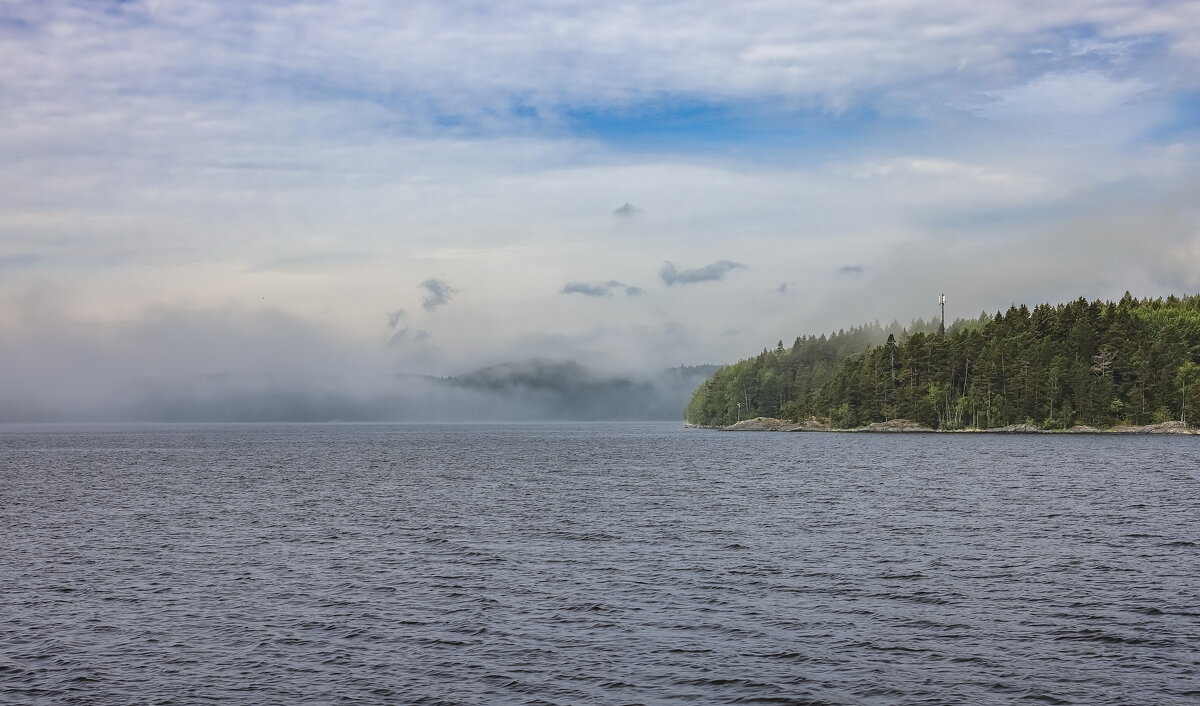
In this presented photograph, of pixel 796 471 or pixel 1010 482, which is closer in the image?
pixel 1010 482

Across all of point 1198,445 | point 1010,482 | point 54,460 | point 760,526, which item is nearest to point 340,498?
point 760,526

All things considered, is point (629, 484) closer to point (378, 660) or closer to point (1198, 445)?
point (378, 660)

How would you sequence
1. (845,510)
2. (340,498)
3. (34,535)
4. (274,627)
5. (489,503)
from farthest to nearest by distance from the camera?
1. (340,498)
2. (489,503)
3. (845,510)
4. (34,535)
5. (274,627)

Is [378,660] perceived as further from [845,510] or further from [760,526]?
[845,510]

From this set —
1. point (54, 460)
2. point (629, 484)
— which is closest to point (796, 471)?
point (629, 484)

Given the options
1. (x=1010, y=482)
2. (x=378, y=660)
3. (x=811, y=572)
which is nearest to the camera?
(x=378, y=660)

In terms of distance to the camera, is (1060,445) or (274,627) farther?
(1060,445)

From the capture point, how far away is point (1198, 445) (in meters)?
164

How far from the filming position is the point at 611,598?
4000cm

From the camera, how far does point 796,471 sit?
11744 cm

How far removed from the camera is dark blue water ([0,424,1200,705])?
2875 centimetres

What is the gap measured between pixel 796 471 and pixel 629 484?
91.2 feet

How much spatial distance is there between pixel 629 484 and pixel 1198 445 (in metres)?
120

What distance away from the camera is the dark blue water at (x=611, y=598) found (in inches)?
1132
